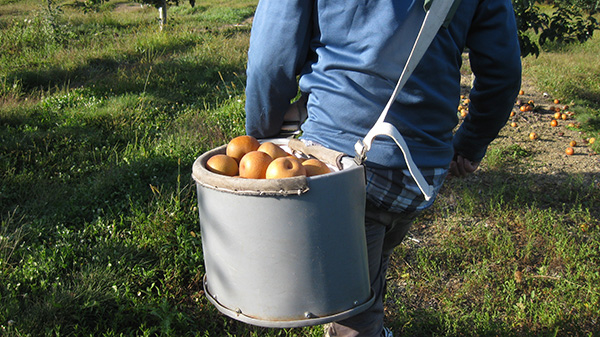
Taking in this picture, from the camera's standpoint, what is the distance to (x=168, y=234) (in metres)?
3.08

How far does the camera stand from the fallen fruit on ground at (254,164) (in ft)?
4.52

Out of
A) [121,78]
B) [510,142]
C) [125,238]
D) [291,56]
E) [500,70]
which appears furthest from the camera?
[121,78]

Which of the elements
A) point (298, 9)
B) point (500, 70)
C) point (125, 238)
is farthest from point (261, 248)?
point (125, 238)

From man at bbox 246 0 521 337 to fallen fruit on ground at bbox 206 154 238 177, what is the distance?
266mm

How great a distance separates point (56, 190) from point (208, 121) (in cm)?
160

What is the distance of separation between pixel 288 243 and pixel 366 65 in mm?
531

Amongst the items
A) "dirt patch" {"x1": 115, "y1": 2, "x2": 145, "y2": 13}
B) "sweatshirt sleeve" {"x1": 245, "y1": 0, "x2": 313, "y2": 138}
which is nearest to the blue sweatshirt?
"sweatshirt sleeve" {"x1": 245, "y1": 0, "x2": 313, "y2": 138}

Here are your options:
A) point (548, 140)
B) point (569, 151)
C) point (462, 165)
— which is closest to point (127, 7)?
point (548, 140)

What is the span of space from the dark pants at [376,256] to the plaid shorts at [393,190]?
0.04 m

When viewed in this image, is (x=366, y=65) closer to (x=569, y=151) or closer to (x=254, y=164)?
(x=254, y=164)

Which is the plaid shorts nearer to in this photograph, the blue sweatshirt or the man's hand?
the blue sweatshirt

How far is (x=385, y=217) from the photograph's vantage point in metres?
1.62

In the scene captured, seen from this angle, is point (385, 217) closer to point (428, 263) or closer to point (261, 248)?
point (261, 248)

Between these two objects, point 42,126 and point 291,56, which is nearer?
point 291,56
